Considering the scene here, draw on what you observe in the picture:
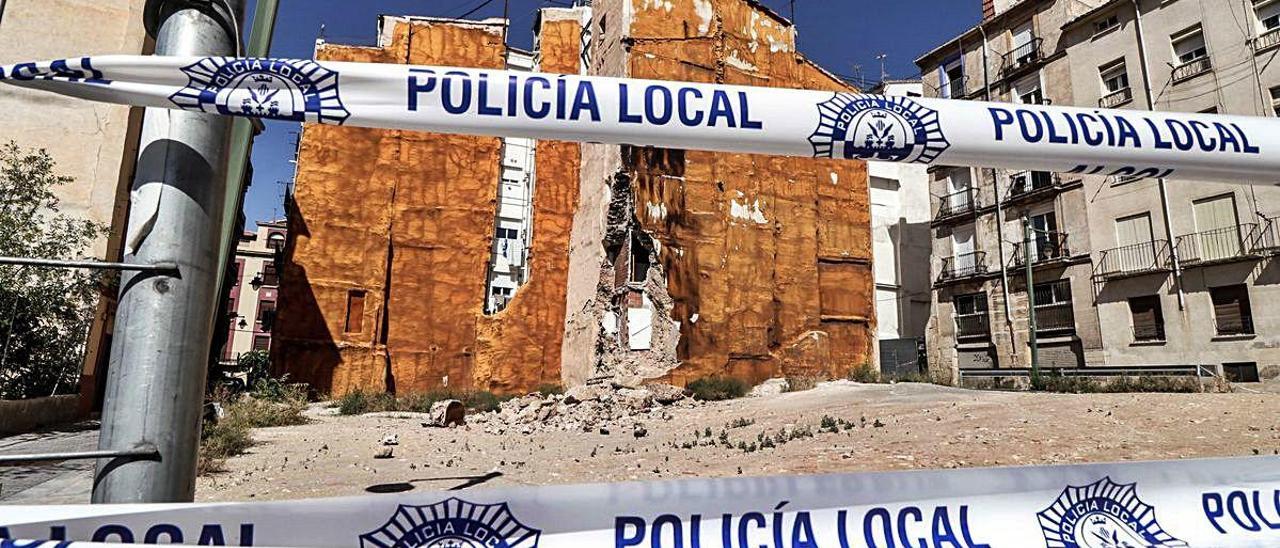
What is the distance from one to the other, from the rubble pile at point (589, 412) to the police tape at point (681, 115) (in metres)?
9.99

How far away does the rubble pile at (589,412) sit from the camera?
13.7 meters

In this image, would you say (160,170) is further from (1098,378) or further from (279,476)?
(1098,378)

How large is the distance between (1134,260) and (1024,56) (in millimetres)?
9725

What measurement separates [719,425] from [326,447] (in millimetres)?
7048

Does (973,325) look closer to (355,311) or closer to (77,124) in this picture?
(355,311)

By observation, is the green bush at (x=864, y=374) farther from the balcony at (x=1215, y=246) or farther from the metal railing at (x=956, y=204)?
the balcony at (x=1215, y=246)

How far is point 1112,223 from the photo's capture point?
2284cm

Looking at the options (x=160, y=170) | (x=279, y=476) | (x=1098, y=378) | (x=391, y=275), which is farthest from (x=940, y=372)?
(x=160, y=170)

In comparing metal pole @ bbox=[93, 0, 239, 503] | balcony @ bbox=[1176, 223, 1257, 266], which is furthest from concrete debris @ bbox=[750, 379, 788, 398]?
metal pole @ bbox=[93, 0, 239, 503]

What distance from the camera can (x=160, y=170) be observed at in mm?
1957

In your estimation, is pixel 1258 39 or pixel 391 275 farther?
pixel 391 275

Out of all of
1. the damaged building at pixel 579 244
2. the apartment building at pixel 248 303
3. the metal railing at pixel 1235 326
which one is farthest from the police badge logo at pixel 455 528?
the apartment building at pixel 248 303

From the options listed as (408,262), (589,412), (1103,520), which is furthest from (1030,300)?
(1103,520)

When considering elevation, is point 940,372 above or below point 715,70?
below
